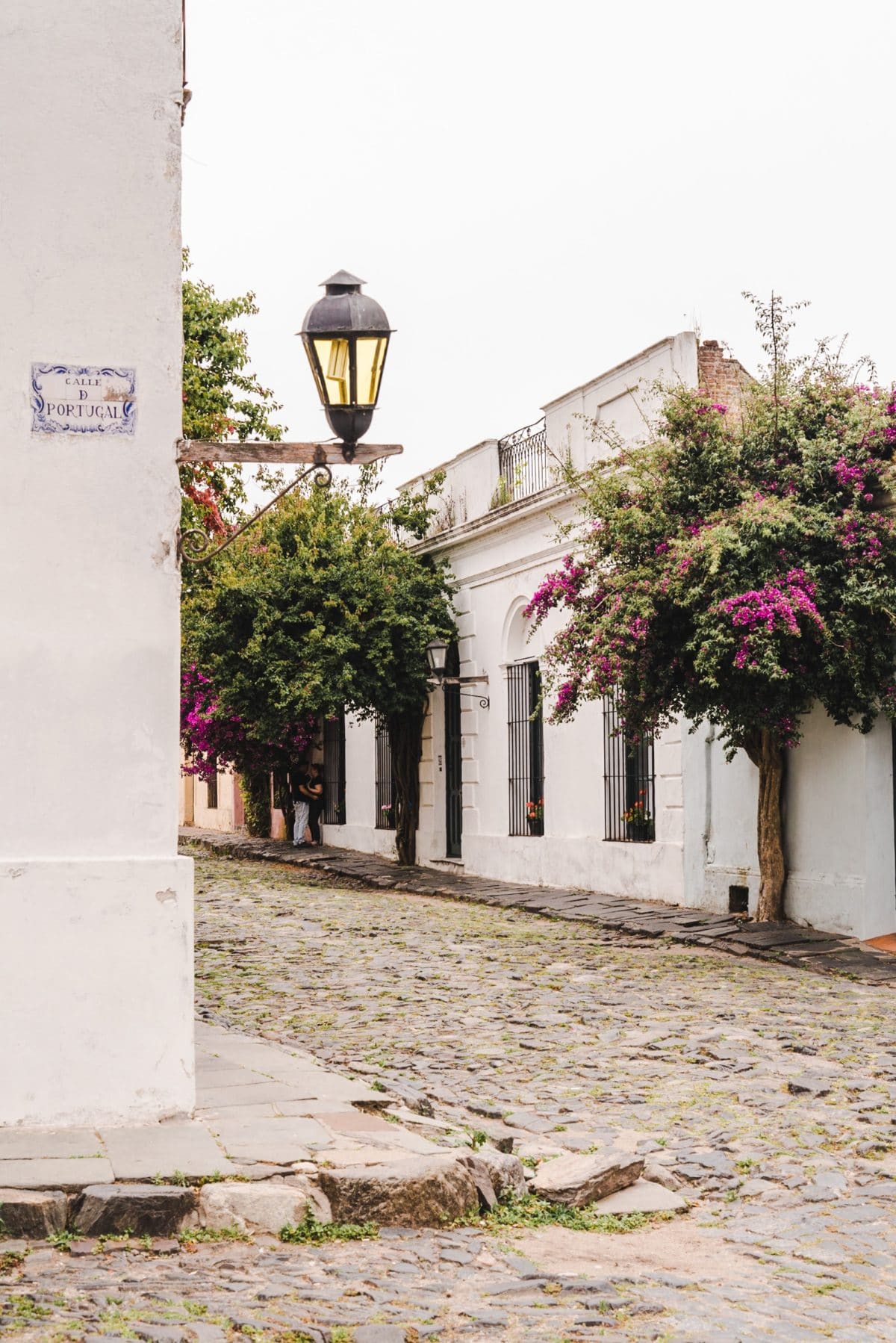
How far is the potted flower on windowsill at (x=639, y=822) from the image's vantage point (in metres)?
15.9

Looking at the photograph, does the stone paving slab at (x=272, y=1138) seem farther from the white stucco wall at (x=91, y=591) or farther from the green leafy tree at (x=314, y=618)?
the green leafy tree at (x=314, y=618)

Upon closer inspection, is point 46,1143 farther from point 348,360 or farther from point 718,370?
point 718,370

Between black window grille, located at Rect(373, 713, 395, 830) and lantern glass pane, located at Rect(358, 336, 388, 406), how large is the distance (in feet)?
54.6

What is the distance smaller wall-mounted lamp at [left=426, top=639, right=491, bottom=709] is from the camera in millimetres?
19578

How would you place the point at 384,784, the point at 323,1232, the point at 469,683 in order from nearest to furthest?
1. the point at 323,1232
2. the point at 469,683
3. the point at 384,784

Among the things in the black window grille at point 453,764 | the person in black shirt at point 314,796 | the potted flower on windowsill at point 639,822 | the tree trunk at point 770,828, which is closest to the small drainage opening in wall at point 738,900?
the tree trunk at point 770,828

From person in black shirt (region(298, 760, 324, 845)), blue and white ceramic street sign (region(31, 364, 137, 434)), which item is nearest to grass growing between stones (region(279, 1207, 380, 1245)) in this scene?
blue and white ceramic street sign (region(31, 364, 137, 434))

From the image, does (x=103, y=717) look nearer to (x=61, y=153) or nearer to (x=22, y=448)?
(x=22, y=448)

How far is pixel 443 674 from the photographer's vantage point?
20.5 m

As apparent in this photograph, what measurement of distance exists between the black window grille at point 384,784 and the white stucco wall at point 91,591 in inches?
683

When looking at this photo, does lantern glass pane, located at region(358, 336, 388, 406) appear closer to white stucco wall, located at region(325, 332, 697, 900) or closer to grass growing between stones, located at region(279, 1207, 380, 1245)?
grass growing between stones, located at region(279, 1207, 380, 1245)

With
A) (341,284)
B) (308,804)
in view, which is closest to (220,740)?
(308,804)

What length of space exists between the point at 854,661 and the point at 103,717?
7244 mm

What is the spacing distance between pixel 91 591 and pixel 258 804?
79.2ft
